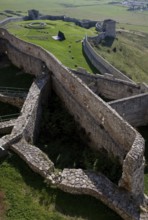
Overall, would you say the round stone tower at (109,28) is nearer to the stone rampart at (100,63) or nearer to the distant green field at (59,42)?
the distant green field at (59,42)

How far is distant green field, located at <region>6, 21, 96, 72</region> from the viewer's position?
47.6m

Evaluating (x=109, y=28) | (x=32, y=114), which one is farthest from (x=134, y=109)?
(x=109, y=28)

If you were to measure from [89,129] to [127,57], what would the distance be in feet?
159

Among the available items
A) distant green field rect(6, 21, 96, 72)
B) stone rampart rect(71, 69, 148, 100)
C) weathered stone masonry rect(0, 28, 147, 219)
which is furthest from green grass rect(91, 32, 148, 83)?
weathered stone masonry rect(0, 28, 147, 219)

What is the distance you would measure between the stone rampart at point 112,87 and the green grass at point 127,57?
83.7 feet

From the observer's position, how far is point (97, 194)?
14812 mm

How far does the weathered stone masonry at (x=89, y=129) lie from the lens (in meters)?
14.3

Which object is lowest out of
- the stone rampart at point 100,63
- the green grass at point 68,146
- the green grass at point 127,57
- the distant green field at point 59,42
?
the green grass at point 127,57

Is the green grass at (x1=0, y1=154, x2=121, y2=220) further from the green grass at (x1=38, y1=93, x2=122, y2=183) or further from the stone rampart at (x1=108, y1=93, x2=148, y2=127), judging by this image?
the stone rampart at (x1=108, y1=93, x2=148, y2=127)

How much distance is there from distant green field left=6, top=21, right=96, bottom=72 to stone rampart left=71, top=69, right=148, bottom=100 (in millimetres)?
15137

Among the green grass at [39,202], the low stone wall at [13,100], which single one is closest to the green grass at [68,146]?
the low stone wall at [13,100]

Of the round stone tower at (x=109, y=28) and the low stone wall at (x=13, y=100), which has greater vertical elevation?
the low stone wall at (x=13, y=100)

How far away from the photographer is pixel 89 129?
Result: 818 inches

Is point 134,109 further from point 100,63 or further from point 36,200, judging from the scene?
point 100,63
